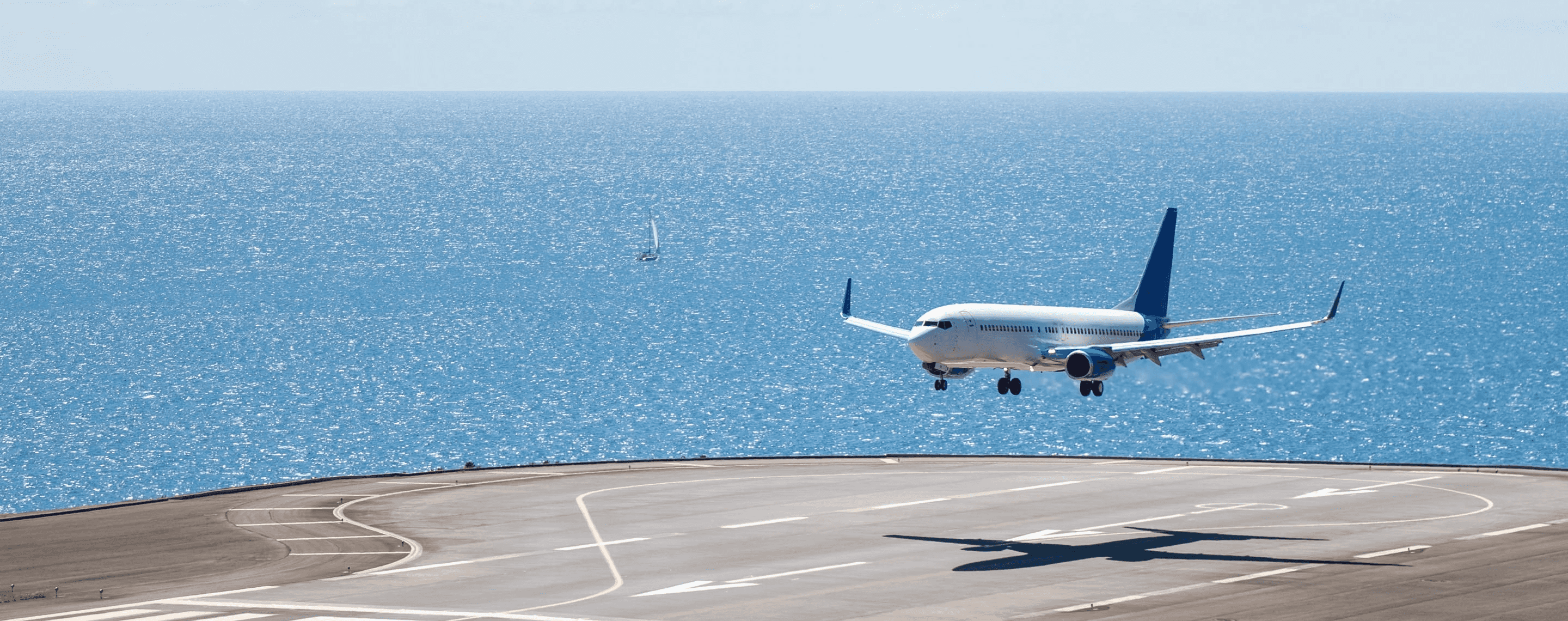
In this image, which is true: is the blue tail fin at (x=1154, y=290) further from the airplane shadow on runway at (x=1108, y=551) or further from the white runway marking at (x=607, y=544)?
the white runway marking at (x=607, y=544)

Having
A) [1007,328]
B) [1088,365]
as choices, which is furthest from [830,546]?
[1088,365]

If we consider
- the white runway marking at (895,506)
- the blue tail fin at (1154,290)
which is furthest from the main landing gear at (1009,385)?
the white runway marking at (895,506)

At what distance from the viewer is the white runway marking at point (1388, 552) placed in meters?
99.2

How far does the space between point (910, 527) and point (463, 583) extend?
96.6 feet

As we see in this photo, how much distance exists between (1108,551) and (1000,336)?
13622 millimetres

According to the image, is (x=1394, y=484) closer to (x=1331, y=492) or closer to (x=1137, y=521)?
(x=1331, y=492)

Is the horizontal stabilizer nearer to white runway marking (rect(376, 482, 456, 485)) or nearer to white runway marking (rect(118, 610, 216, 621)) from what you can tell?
white runway marking (rect(118, 610, 216, 621))

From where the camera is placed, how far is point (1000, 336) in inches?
3878

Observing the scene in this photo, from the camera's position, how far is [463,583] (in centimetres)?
9225

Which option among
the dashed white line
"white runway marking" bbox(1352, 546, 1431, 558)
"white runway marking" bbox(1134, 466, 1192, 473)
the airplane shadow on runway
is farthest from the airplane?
"white runway marking" bbox(1134, 466, 1192, 473)


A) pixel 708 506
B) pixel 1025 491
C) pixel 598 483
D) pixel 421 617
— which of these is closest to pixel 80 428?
pixel 598 483

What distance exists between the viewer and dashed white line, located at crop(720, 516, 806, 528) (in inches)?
4373

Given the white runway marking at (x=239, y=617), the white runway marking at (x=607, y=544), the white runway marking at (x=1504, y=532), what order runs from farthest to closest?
the white runway marking at (x=1504, y=532) < the white runway marking at (x=607, y=544) < the white runway marking at (x=239, y=617)

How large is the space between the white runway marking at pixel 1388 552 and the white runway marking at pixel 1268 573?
3.90 meters
